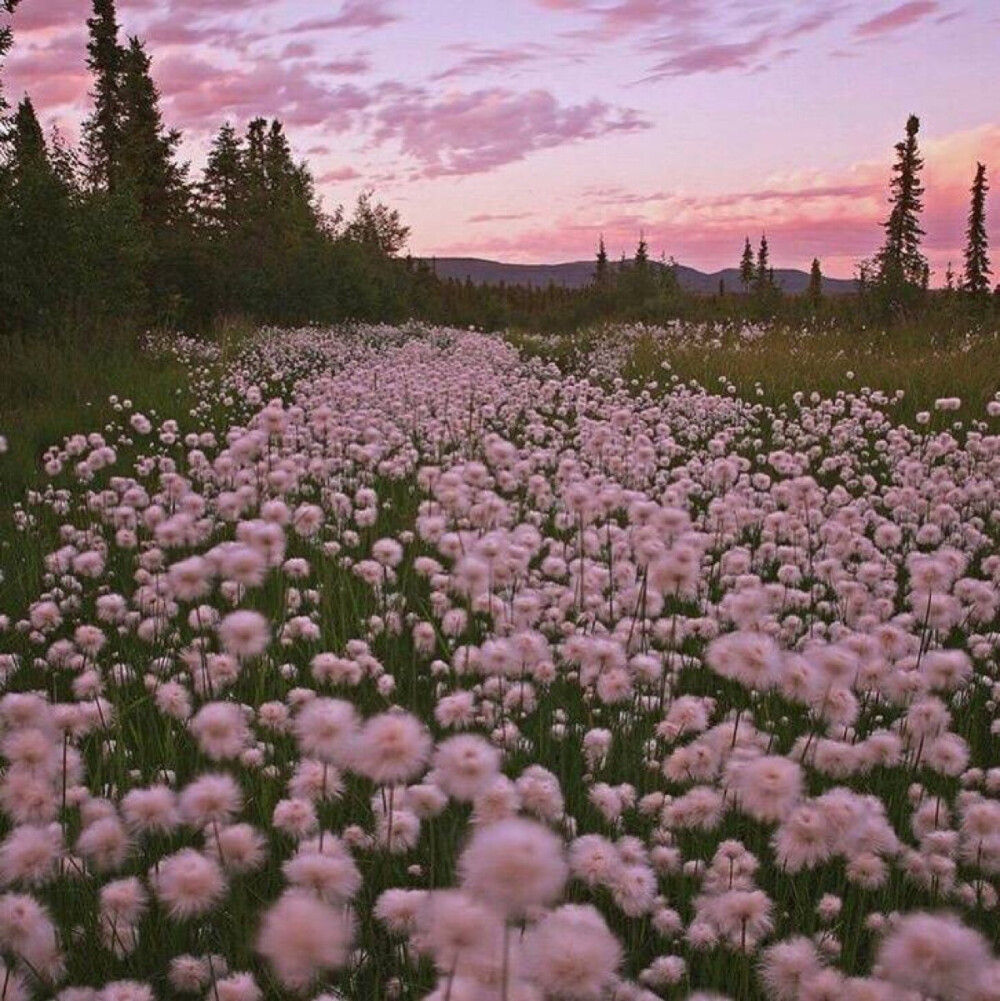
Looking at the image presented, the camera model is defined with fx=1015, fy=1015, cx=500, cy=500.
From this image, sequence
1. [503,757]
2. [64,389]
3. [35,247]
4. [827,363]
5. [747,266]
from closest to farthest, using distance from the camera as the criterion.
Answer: [503,757], [64,389], [827,363], [35,247], [747,266]

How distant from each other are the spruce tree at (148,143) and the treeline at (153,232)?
7 centimetres

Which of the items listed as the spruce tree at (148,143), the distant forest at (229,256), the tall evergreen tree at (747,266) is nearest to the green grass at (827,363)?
the distant forest at (229,256)

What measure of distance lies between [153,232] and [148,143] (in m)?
7.18

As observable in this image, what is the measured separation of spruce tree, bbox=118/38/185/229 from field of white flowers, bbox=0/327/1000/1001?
44260 mm

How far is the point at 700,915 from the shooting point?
266 cm

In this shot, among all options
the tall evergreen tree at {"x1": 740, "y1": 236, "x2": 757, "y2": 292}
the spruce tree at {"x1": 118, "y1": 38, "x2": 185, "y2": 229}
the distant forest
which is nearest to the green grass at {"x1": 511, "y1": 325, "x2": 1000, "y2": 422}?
the distant forest

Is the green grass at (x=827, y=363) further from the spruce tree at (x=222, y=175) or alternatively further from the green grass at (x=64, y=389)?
the spruce tree at (x=222, y=175)

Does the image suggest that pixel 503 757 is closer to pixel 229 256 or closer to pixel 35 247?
pixel 35 247

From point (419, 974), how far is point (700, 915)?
2.45 ft

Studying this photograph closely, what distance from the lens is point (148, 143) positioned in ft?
157

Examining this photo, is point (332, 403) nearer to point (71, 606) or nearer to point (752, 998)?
point (71, 606)

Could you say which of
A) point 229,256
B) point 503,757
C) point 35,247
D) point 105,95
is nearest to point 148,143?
point 105,95

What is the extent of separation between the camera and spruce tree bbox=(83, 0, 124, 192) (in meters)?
46.4

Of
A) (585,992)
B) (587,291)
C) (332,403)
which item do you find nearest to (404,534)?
(585,992)
